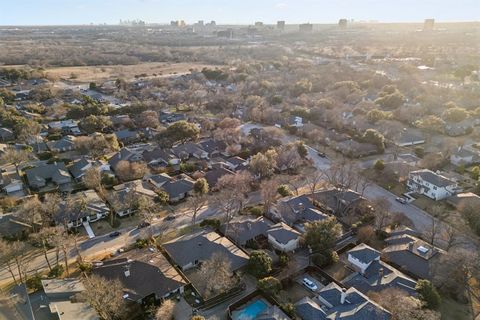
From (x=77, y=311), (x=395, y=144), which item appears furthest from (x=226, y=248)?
(x=395, y=144)

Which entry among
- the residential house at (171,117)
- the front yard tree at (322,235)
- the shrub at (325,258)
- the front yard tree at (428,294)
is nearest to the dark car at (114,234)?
the front yard tree at (322,235)

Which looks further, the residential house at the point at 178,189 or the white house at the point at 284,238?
the residential house at the point at 178,189

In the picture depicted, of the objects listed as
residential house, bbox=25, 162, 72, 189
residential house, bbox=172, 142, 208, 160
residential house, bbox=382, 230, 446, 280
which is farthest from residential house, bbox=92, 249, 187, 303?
residential house, bbox=172, 142, 208, 160

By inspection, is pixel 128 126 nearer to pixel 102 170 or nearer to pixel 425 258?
pixel 102 170

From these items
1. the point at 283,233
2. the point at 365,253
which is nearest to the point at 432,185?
the point at 365,253

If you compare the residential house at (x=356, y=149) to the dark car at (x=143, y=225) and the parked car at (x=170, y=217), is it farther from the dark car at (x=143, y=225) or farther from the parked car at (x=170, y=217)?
the dark car at (x=143, y=225)

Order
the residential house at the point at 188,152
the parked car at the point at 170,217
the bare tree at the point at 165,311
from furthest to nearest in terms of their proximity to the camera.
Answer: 1. the residential house at the point at 188,152
2. the parked car at the point at 170,217
3. the bare tree at the point at 165,311

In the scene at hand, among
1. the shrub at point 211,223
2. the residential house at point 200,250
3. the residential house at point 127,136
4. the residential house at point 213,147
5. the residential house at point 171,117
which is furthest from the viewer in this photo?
the residential house at point 171,117
